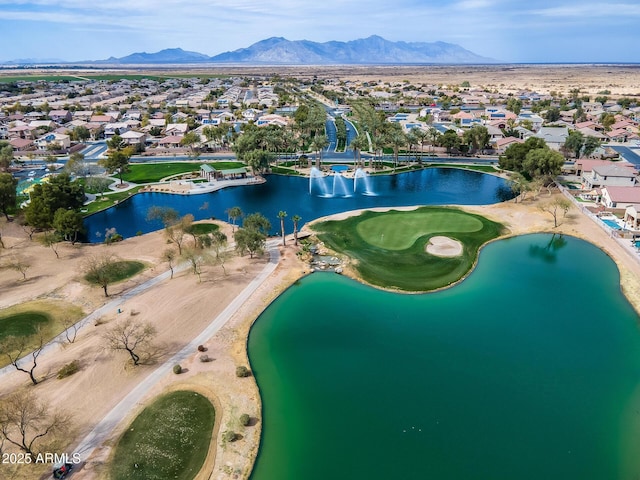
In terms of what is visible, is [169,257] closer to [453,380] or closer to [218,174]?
[453,380]

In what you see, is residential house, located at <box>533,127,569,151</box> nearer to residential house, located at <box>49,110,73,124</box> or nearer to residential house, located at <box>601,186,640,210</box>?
residential house, located at <box>601,186,640,210</box>

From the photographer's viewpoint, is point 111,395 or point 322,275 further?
point 322,275

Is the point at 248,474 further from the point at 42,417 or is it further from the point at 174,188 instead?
the point at 174,188

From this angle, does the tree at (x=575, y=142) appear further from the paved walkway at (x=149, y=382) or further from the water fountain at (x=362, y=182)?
the paved walkway at (x=149, y=382)

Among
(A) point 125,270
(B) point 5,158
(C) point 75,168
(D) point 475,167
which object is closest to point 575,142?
(D) point 475,167

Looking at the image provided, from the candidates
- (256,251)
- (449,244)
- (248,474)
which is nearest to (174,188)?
(256,251)

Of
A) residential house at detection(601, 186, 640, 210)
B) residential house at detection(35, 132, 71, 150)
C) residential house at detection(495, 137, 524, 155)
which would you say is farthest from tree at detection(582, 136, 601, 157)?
residential house at detection(35, 132, 71, 150)

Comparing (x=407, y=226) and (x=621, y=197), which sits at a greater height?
(x=621, y=197)
